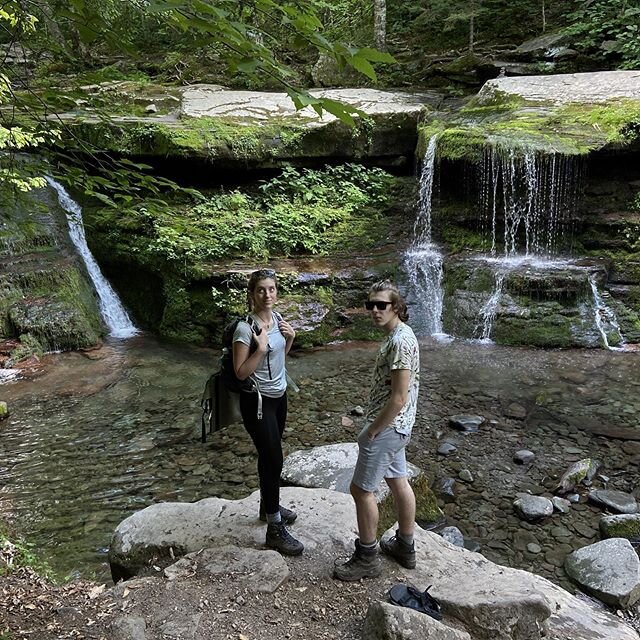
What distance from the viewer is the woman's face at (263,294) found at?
3.09 m

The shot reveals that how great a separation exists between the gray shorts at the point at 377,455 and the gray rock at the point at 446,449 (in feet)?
10.1

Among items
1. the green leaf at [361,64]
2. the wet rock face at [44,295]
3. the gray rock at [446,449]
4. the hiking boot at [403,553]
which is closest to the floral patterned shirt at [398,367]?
the hiking boot at [403,553]

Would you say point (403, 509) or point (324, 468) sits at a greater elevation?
point (403, 509)

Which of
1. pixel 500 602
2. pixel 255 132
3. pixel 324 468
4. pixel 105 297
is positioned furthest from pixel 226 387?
pixel 255 132

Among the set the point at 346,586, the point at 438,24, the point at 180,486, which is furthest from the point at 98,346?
the point at 438,24

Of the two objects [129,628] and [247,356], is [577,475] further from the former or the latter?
[129,628]

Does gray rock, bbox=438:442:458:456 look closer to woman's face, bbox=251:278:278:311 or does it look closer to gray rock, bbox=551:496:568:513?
gray rock, bbox=551:496:568:513

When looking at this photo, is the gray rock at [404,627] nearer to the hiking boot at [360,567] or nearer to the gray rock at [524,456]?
the hiking boot at [360,567]

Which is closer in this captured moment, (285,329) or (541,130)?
(285,329)

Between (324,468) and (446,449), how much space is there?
1.71 metres

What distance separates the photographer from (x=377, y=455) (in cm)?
293

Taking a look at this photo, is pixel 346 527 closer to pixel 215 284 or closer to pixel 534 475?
pixel 534 475

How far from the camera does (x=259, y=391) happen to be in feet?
10.3

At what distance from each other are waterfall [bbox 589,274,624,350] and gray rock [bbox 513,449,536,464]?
12.6 feet
